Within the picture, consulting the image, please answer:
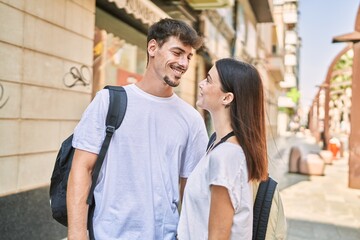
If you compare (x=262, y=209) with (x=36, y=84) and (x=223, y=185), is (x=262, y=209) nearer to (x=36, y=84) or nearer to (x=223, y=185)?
(x=223, y=185)

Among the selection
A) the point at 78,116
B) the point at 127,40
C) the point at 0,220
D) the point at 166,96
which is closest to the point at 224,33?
the point at 127,40

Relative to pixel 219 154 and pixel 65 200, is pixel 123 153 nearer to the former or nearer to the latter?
pixel 65 200

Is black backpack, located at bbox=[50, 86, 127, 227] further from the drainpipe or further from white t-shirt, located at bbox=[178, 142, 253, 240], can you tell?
the drainpipe

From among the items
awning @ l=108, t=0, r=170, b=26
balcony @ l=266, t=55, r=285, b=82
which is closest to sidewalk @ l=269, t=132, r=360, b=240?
awning @ l=108, t=0, r=170, b=26

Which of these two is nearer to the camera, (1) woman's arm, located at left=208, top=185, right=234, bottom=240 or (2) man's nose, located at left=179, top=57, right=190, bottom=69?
(1) woman's arm, located at left=208, top=185, right=234, bottom=240

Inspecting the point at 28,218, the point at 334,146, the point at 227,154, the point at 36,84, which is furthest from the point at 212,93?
the point at 334,146

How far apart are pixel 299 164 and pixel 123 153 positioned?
10.2 meters

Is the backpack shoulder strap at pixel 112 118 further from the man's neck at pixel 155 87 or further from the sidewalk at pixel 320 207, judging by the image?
the sidewalk at pixel 320 207

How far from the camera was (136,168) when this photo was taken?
1832 millimetres

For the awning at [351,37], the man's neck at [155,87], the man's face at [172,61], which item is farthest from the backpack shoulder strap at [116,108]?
the awning at [351,37]

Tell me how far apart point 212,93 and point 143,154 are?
1.43 feet

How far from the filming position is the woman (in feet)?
4.91

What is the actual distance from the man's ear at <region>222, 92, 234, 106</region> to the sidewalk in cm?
190

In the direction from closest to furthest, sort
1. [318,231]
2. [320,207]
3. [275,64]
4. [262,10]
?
[318,231]
[320,207]
[262,10]
[275,64]
